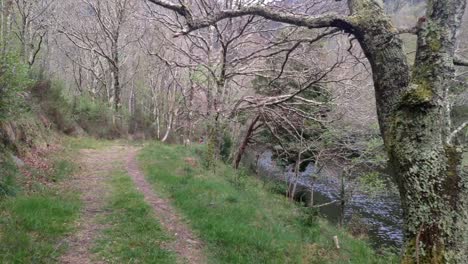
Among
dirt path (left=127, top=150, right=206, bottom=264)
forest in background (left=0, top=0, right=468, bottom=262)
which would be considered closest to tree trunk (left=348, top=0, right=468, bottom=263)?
dirt path (left=127, top=150, right=206, bottom=264)

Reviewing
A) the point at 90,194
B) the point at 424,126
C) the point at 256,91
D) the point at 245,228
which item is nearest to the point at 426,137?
the point at 424,126

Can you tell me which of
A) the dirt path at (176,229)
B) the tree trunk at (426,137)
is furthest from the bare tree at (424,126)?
the dirt path at (176,229)

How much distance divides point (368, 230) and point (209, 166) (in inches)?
275

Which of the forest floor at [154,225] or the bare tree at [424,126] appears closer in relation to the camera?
the bare tree at [424,126]

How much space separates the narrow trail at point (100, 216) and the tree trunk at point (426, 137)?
360 cm

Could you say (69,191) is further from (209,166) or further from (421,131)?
(421,131)

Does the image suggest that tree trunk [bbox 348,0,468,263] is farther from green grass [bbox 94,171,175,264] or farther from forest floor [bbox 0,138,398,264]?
green grass [bbox 94,171,175,264]

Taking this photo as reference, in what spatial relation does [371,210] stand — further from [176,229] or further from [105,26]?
[105,26]

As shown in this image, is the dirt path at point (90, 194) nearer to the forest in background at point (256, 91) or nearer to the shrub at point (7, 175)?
the shrub at point (7, 175)

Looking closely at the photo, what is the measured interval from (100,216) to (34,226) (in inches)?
55.6

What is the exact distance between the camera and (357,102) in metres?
14.6

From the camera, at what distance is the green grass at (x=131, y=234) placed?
209 inches

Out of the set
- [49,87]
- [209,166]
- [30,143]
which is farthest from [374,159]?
[49,87]

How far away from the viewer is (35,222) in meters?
5.65
